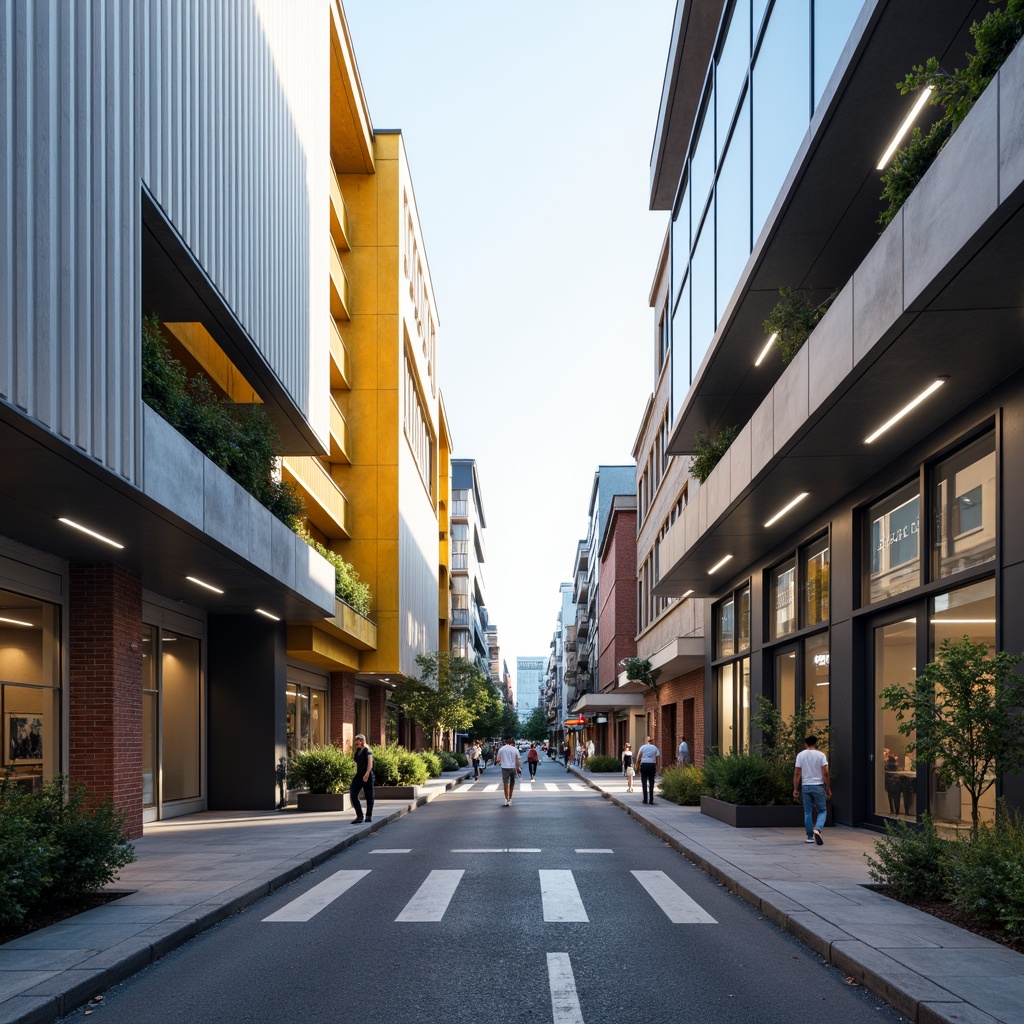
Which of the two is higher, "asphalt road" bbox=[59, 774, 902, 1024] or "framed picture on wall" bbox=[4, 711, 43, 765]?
"framed picture on wall" bbox=[4, 711, 43, 765]

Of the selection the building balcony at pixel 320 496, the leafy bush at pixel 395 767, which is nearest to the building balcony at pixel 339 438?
the building balcony at pixel 320 496

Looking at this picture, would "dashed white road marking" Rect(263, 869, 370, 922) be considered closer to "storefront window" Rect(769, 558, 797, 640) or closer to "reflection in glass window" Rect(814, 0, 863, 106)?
"reflection in glass window" Rect(814, 0, 863, 106)

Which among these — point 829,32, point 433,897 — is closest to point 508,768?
point 433,897

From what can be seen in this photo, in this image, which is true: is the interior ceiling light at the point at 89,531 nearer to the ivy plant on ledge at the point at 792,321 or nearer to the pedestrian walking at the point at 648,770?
the ivy plant on ledge at the point at 792,321

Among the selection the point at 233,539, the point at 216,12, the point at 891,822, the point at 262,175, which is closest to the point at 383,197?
the point at 262,175

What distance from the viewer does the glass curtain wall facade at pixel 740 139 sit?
14.2 metres

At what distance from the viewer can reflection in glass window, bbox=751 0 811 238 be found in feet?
47.7

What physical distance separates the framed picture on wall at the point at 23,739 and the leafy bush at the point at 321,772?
8.99 metres

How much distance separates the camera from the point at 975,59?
991cm

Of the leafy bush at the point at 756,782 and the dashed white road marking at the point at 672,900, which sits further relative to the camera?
the leafy bush at the point at 756,782

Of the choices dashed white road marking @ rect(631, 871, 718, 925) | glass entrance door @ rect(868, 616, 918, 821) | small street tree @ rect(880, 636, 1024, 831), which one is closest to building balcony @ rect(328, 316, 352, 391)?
glass entrance door @ rect(868, 616, 918, 821)

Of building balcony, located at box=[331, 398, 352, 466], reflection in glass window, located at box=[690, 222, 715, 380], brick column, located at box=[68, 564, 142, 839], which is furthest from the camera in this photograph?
building balcony, located at box=[331, 398, 352, 466]

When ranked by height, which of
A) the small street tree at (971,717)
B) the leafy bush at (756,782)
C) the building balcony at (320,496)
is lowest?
the leafy bush at (756,782)

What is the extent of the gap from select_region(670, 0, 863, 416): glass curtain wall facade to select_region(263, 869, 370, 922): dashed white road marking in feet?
36.5
